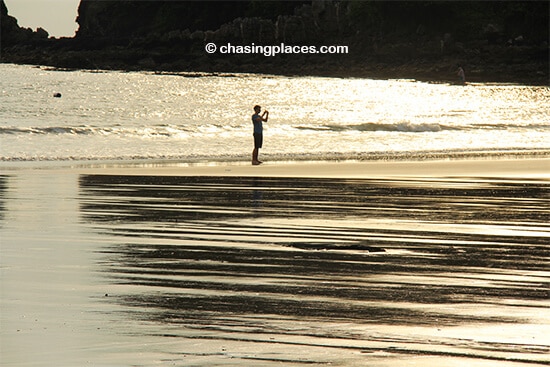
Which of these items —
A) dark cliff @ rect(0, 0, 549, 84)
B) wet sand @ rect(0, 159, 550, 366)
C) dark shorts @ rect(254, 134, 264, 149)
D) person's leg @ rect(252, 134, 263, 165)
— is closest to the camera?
wet sand @ rect(0, 159, 550, 366)

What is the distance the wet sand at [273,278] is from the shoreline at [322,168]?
15.8ft

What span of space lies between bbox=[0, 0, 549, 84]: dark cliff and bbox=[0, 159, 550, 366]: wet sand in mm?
121142

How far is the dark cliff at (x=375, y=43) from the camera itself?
15038 centimetres

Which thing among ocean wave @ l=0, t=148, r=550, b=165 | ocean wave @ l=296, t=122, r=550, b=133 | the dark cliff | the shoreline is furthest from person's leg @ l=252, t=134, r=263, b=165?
the dark cliff

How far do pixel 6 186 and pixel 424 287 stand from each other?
1232 cm

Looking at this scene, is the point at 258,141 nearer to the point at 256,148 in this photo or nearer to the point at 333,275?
the point at 256,148

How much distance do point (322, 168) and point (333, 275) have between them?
1635cm

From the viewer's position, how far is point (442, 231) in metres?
13.5

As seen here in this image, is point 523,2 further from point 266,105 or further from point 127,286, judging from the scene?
point 127,286

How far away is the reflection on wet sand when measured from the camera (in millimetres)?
7289

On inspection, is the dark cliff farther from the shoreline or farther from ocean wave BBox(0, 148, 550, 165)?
the shoreline

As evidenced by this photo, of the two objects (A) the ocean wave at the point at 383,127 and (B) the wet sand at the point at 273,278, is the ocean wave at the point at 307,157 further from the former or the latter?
(A) the ocean wave at the point at 383,127

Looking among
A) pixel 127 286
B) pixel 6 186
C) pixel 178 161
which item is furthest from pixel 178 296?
pixel 178 161

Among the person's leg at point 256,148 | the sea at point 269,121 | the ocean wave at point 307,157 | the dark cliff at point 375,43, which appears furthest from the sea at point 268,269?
the dark cliff at point 375,43
